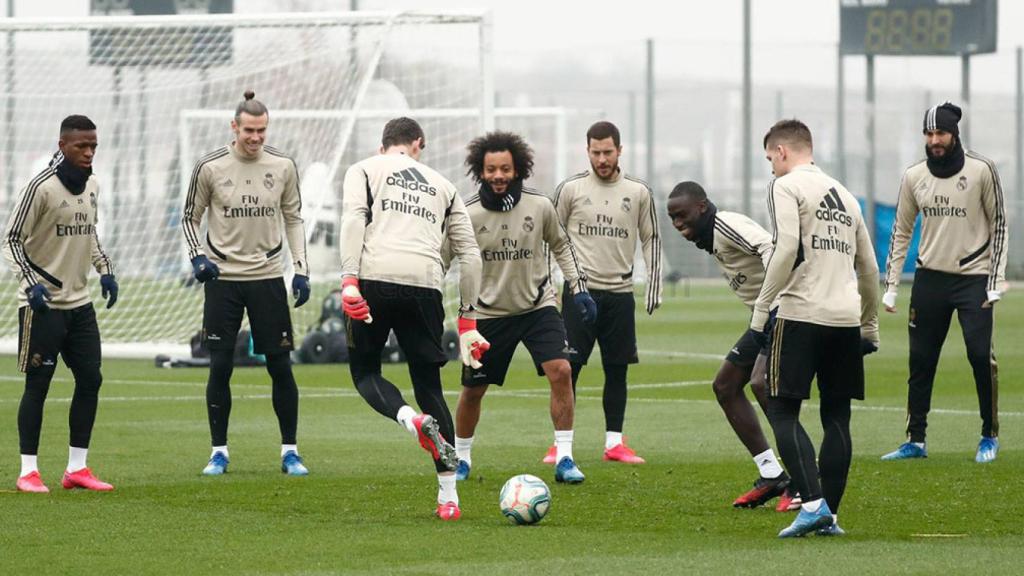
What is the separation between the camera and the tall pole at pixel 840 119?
160 feet

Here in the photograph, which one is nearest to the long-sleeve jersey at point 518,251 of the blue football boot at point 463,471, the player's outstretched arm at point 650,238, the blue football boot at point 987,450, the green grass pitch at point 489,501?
the blue football boot at point 463,471

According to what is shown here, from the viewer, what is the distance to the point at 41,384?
10.5m

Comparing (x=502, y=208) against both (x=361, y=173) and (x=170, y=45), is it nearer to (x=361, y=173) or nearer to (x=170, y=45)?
(x=361, y=173)

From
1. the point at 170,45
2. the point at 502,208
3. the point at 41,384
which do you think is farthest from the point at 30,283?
the point at 170,45

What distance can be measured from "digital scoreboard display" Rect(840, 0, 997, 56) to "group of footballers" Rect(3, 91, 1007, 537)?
34938mm

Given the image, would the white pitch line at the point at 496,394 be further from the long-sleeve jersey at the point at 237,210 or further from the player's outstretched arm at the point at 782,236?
the player's outstretched arm at the point at 782,236

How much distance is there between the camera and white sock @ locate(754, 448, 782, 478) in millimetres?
9755

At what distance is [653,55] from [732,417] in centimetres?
3981

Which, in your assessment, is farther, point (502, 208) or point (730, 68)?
point (730, 68)

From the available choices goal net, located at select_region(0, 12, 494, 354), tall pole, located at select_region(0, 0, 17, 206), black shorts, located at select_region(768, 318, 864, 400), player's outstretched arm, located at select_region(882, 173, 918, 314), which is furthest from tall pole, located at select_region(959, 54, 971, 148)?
black shorts, located at select_region(768, 318, 864, 400)

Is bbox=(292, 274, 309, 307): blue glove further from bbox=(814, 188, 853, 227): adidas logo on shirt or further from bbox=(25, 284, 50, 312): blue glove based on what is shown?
bbox=(814, 188, 853, 227): adidas logo on shirt

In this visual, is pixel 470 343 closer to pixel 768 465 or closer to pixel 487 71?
pixel 768 465

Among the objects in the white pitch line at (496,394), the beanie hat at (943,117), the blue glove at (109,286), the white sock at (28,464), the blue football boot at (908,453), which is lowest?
the white pitch line at (496,394)

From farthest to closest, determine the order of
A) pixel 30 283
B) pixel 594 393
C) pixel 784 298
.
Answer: pixel 594 393 < pixel 30 283 < pixel 784 298
